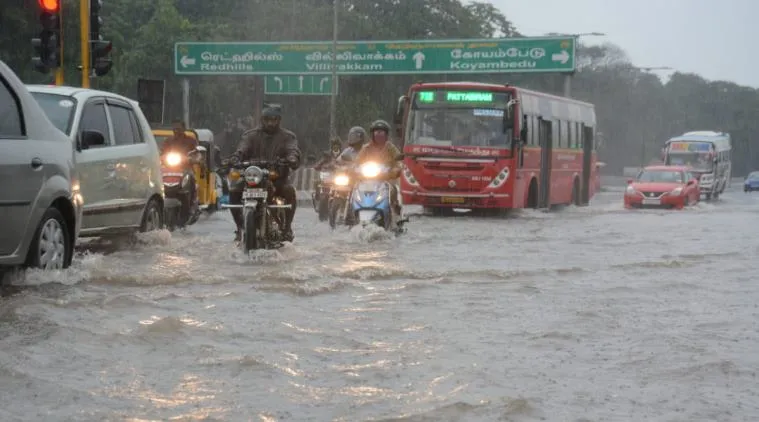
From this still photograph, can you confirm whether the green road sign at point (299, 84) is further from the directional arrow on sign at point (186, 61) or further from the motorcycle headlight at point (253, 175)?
the motorcycle headlight at point (253, 175)

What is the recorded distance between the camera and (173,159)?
18578 millimetres

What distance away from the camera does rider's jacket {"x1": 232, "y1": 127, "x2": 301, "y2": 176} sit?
1382 cm

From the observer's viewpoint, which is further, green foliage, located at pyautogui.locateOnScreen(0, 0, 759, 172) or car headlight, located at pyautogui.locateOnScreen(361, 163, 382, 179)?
green foliage, located at pyautogui.locateOnScreen(0, 0, 759, 172)

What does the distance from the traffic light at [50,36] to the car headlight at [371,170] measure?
413cm

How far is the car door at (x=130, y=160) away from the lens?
1326cm

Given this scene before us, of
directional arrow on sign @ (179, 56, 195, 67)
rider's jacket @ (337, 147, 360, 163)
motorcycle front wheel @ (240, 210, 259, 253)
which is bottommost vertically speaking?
motorcycle front wheel @ (240, 210, 259, 253)

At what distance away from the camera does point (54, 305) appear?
8742 millimetres

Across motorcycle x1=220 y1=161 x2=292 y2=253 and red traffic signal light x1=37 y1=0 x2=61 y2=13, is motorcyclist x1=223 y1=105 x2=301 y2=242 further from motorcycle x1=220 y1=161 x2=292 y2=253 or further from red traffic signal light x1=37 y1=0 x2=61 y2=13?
red traffic signal light x1=37 y1=0 x2=61 y2=13

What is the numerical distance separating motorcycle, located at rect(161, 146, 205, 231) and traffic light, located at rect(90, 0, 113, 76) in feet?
4.76

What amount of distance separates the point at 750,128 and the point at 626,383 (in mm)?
147178

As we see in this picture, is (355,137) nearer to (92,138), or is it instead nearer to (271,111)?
(271,111)

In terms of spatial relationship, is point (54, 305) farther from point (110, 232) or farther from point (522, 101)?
point (522, 101)

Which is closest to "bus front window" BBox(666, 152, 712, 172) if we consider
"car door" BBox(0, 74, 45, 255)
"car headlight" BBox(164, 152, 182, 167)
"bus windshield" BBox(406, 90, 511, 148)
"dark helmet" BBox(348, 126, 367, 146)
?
"bus windshield" BBox(406, 90, 511, 148)

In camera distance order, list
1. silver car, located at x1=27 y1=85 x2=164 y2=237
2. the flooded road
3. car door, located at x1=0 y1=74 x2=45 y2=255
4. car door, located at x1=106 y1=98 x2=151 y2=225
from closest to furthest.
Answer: the flooded road, car door, located at x1=0 y1=74 x2=45 y2=255, silver car, located at x1=27 y1=85 x2=164 y2=237, car door, located at x1=106 y1=98 x2=151 y2=225
